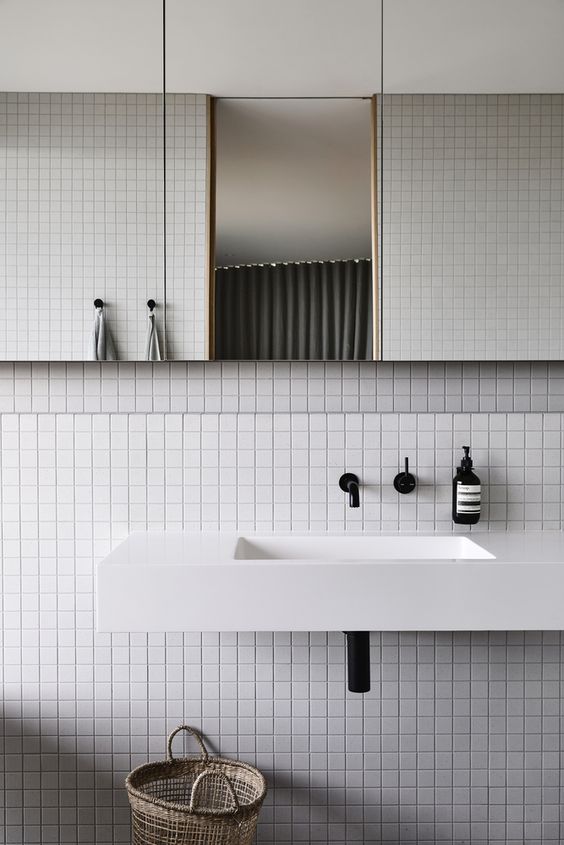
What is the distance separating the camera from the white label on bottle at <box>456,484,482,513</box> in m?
1.97

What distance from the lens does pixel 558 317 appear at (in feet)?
6.53

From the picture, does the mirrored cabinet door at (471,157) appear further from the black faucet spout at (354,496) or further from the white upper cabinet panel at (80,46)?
the white upper cabinet panel at (80,46)

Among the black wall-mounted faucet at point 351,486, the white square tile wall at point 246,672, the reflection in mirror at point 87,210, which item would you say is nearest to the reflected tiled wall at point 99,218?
the reflection in mirror at point 87,210

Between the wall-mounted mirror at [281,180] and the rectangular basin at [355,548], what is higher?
the wall-mounted mirror at [281,180]

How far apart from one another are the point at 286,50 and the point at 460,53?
46 centimetres

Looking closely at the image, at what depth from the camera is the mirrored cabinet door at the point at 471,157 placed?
1972 millimetres

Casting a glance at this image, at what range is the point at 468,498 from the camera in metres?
1.97

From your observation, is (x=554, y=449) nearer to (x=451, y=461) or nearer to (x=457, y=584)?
(x=451, y=461)

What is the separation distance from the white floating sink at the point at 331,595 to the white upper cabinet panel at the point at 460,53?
125 centimetres

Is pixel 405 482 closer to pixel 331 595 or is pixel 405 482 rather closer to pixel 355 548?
pixel 355 548

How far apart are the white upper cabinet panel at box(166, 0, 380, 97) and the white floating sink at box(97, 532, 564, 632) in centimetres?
124

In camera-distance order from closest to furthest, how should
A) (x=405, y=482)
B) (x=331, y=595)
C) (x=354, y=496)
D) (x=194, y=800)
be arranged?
(x=331, y=595) → (x=194, y=800) → (x=354, y=496) → (x=405, y=482)

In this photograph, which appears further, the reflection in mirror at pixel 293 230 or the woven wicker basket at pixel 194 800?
the reflection in mirror at pixel 293 230

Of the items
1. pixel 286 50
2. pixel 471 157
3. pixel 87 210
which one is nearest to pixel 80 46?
pixel 87 210
